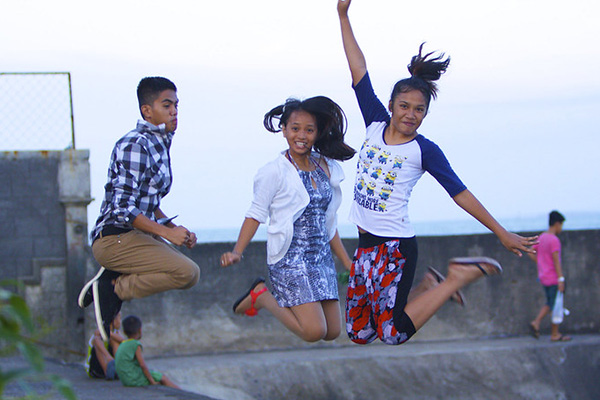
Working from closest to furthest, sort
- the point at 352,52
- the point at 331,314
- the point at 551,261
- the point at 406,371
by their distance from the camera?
the point at 352,52 → the point at 331,314 → the point at 406,371 → the point at 551,261

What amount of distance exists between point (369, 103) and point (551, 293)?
660 centimetres

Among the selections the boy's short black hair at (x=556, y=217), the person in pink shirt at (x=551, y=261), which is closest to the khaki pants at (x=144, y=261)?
the person in pink shirt at (x=551, y=261)

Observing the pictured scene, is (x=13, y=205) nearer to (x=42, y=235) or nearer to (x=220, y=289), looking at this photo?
(x=42, y=235)

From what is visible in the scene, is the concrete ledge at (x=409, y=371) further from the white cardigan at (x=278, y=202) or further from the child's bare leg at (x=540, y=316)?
the white cardigan at (x=278, y=202)

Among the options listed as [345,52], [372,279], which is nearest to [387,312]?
[372,279]

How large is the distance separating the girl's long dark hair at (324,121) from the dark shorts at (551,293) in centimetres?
619

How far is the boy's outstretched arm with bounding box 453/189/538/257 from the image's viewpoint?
15.3 ft

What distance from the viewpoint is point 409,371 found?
1028cm

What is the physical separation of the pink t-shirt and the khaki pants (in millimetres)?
6689

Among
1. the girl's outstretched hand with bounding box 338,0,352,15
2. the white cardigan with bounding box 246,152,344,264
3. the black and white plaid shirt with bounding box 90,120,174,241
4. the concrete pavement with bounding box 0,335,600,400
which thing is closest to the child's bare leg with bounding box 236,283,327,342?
the white cardigan with bounding box 246,152,344,264

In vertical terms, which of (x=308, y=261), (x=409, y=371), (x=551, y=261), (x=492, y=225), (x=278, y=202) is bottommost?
(x=409, y=371)

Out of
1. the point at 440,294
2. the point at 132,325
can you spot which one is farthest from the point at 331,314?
the point at 132,325

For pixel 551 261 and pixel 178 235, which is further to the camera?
pixel 551 261

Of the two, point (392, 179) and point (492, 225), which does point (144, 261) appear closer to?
point (392, 179)
